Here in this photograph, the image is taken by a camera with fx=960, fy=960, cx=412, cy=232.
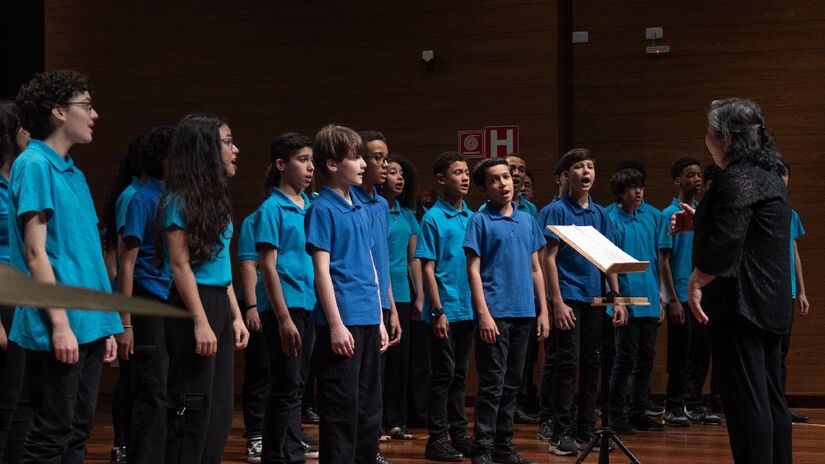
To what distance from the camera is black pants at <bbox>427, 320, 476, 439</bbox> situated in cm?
468

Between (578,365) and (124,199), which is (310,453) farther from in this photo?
(124,199)

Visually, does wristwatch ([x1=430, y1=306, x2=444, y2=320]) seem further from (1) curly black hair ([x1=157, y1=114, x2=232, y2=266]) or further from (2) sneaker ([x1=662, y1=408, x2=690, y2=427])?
(2) sneaker ([x1=662, y1=408, x2=690, y2=427])

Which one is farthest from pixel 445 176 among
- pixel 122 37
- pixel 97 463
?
pixel 122 37

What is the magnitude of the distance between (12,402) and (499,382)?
216cm

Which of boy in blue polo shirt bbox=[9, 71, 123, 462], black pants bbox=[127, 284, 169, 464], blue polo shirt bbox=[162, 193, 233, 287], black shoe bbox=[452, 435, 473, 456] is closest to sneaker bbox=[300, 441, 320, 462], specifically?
black shoe bbox=[452, 435, 473, 456]

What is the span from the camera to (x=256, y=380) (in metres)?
4.51

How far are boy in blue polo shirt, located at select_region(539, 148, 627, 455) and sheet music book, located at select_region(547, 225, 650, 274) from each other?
85cm

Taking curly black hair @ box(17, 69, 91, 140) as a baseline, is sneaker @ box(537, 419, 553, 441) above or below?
below

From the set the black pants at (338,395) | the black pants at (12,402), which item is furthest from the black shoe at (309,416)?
the black pants at (12,402)

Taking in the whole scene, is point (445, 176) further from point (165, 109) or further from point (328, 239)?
point (165, 109)

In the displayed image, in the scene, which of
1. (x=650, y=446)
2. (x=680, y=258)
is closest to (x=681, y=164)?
(x=680, y=258)

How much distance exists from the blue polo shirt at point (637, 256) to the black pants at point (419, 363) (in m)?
1.20

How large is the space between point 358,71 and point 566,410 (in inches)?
141

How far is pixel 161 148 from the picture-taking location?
368 centimetres
